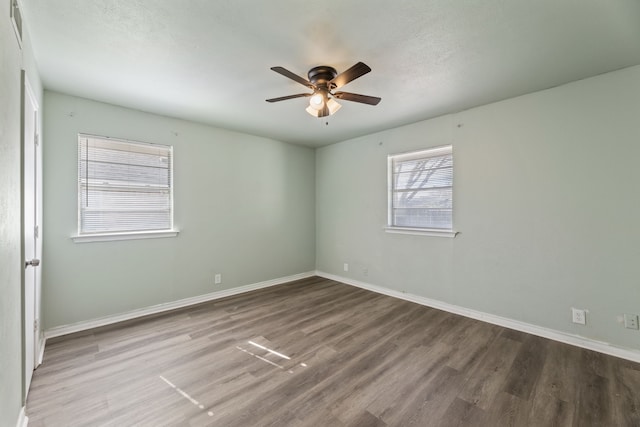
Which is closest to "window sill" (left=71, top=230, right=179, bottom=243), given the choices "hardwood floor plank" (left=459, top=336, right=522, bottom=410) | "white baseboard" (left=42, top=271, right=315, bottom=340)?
"white baseboard" (left=42, top=271, right=315, bottom=340)

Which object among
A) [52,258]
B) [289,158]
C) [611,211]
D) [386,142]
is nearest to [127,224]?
[52,258]

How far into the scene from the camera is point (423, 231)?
3695mm

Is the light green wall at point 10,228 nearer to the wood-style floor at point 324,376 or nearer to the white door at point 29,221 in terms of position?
the white door at point 29,221

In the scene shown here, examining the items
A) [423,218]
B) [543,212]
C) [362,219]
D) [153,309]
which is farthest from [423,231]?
[153,309]

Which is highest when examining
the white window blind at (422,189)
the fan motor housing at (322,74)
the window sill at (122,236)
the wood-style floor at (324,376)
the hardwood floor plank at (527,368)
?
the fan motor housing at (322,74)

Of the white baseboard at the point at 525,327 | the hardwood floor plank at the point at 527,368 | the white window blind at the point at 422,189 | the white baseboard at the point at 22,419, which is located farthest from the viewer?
the white window blind at the point at 422,189

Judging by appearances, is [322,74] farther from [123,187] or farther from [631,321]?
[631,321]

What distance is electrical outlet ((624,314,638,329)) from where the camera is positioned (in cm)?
229

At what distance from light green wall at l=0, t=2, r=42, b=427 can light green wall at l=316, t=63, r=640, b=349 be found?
3.82m

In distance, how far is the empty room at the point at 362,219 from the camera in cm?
170

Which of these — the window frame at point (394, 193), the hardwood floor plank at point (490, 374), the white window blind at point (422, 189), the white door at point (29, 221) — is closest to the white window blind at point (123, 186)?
the white door at point (29, 221)

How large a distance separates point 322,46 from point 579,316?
3.42m

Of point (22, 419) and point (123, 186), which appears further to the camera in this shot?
point (123, 186)

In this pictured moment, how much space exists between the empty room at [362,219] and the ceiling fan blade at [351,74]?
30 mm
